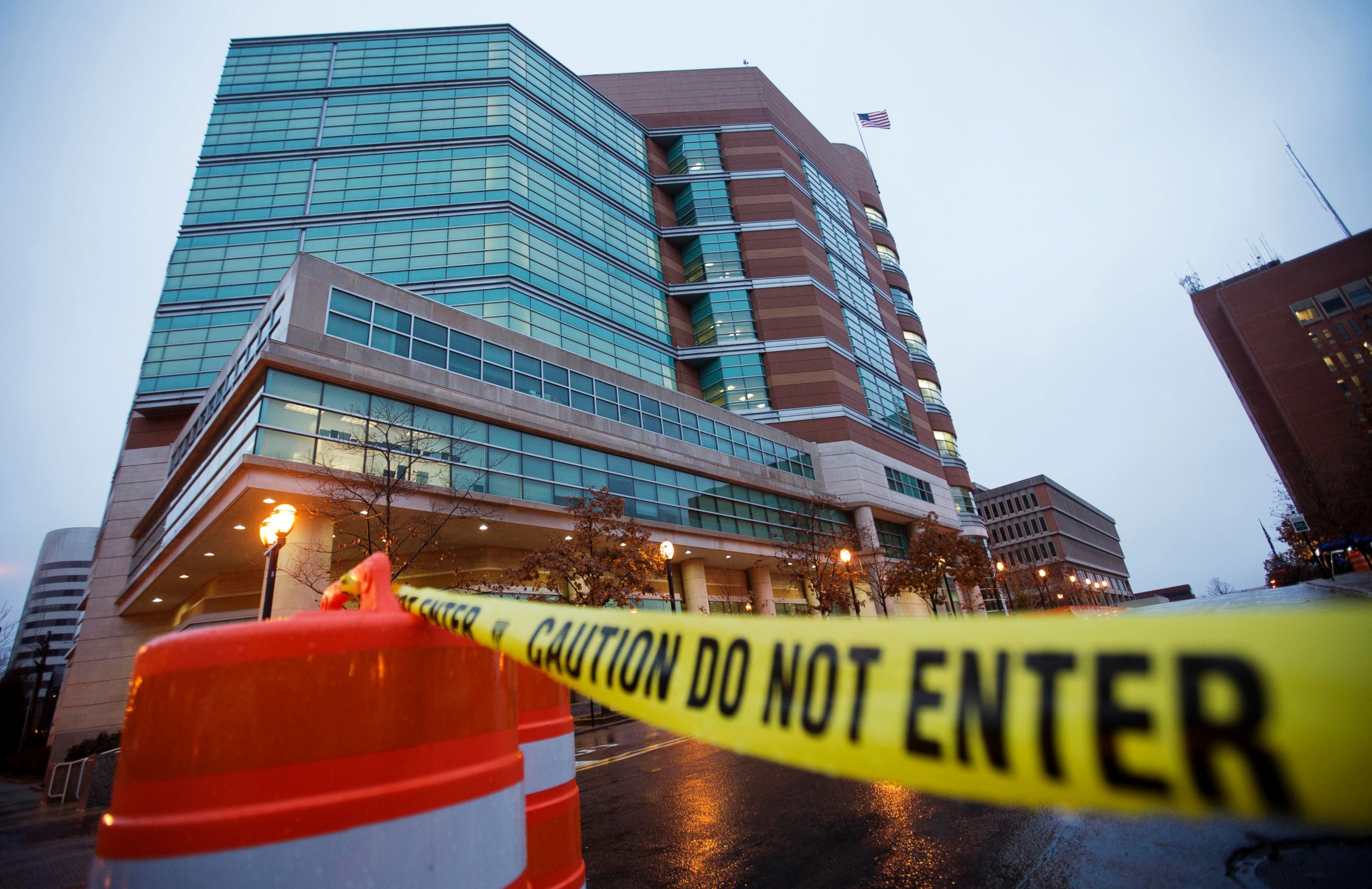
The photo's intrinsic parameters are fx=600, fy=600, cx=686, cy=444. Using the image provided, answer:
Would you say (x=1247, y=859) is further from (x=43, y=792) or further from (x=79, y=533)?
(x=79, y=533)

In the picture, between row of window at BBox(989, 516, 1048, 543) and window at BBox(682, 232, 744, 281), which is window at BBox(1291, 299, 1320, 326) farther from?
window at BBox(682, 232, 744, 281)

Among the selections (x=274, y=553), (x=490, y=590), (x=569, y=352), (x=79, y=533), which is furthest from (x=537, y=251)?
(x=79, y=533)

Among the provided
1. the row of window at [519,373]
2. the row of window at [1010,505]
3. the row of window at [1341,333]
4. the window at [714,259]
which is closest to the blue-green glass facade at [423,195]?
the window at [714,259]

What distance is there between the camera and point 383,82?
1447 inches

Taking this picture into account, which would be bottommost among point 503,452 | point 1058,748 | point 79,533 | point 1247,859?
point 1247,859

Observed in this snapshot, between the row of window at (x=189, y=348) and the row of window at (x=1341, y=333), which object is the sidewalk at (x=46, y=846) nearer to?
the row of window at (x=189, y=348)

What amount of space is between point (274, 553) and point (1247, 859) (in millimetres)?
12726

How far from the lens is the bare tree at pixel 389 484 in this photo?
55.4 ft

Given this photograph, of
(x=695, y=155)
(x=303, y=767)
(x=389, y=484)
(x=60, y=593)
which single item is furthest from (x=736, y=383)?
(x=60, y=593)

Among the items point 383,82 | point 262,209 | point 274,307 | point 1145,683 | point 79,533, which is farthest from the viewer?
point 79,533

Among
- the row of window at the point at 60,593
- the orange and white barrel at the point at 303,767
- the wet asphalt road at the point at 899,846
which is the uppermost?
the row of window at the point at 60,593

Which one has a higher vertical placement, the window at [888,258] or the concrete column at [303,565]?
the window at [888,258]

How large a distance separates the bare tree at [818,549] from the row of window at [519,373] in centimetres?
394

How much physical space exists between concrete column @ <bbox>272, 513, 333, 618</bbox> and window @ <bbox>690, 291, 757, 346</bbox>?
92.3 feet
